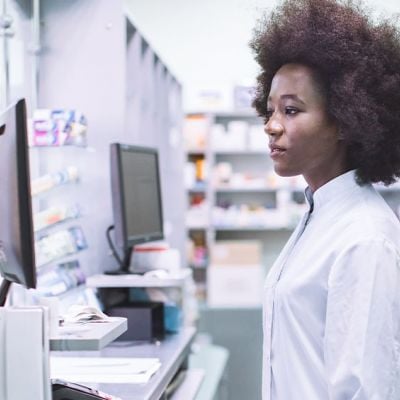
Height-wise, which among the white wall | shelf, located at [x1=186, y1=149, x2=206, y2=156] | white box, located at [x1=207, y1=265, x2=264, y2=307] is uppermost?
the white wall

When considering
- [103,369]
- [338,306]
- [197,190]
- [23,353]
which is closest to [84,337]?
[23,353]

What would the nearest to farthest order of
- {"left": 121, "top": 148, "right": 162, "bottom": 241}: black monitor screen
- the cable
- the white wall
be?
{"left": 121, "top": 148, "right": 162, "bottom": 241}: black monitor screen, the cable, the white wall

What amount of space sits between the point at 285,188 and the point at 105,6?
13.7 feet

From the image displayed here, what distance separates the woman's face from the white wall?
5514 mm

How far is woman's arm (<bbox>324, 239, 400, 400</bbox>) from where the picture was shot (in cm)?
131

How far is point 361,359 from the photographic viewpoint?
1.31 metres

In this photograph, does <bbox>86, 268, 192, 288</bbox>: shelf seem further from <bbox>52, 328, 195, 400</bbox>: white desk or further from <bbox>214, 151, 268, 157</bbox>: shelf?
<bbox>214, 151, 268, 157</bbox>: shelf

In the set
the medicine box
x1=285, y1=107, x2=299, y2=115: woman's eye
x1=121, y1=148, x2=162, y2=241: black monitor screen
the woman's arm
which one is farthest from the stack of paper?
x1=285, y1=107, x2=299, y2=115: woman's eye

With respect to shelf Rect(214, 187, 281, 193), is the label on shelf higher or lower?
lower

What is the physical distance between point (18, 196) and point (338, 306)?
0.63m

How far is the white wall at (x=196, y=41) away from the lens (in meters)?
7.16

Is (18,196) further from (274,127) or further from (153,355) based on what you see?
(153,355)

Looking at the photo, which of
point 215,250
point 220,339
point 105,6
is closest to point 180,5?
point 215,250

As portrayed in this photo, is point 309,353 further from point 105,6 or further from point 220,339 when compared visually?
point 220,339
